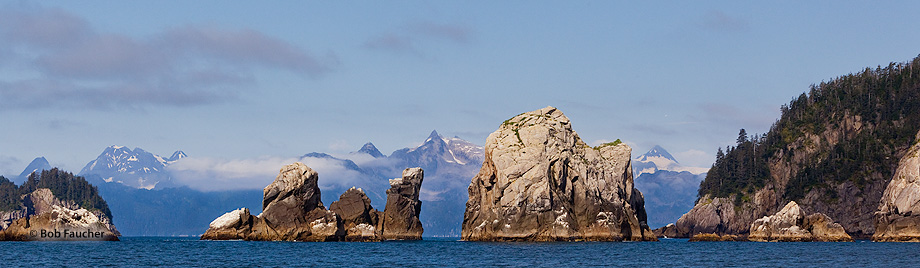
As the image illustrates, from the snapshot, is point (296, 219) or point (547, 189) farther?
point (296, 219)

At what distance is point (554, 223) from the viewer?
14650 centimetres

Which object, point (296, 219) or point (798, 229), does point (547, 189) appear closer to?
point (296, 219)

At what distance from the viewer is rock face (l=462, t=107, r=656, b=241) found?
146750 millimetres

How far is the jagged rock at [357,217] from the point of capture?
162 m

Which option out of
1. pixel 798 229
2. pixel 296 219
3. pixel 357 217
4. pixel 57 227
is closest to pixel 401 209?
pixel 357 217

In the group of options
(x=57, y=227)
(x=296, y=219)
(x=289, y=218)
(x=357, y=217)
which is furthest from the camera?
(x=357, y=217)

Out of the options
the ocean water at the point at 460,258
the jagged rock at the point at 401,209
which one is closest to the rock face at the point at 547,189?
the jagged rock at the point at 401,209

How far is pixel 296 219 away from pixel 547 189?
41818 mm

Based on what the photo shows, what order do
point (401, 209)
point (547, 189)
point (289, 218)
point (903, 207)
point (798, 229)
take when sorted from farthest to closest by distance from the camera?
point (401, 209) → point (798, 229) → point (903, 207) → point (289, 218) → point (547, 189)

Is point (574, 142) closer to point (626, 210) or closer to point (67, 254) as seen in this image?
point (626, 210)

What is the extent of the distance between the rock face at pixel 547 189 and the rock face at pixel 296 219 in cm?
2038

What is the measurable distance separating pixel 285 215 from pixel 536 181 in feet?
137

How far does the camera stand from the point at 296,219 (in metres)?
155

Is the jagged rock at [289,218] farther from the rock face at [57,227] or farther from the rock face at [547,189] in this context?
the rock face at [547,189]
